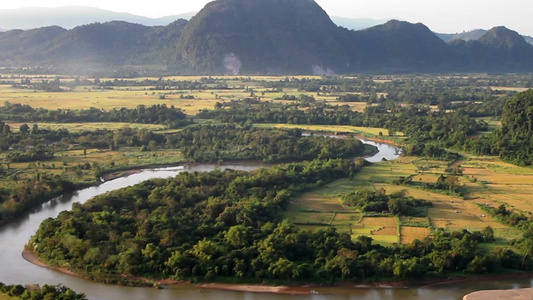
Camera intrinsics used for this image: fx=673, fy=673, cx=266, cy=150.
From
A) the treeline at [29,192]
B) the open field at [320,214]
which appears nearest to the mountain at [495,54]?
the open field at [320,214]

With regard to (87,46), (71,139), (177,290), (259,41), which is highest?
(259,41)

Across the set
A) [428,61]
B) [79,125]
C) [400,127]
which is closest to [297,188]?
[400,127]

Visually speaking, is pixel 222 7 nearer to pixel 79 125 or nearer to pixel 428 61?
pixel 428 61

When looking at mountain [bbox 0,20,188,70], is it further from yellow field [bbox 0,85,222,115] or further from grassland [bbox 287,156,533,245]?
grassland [bbox 287,156,533,245]

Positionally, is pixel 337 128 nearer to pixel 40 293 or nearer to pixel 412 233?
pixel 412 233

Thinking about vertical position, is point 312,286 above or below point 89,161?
below

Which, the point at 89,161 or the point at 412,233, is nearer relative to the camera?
the point at 412,233

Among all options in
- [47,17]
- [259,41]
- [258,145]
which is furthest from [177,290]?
[47,17]
